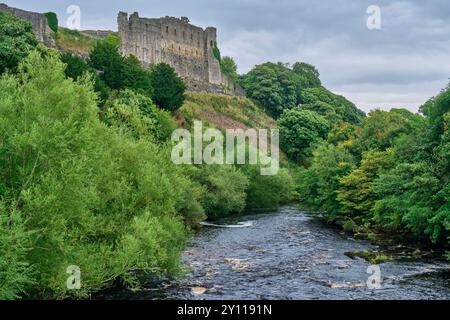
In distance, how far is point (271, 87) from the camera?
437 feet

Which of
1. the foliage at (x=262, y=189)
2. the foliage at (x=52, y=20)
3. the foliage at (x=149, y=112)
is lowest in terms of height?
the foliage at (x=262, y=189)

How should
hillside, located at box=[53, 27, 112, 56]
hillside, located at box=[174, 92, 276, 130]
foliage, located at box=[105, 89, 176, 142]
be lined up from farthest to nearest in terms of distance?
hillside, located at box=[174, 92, 276, 130], hillside, located at box=[53, 27, 112, 56], foliage, located at box=[105, 89, 176, 142]

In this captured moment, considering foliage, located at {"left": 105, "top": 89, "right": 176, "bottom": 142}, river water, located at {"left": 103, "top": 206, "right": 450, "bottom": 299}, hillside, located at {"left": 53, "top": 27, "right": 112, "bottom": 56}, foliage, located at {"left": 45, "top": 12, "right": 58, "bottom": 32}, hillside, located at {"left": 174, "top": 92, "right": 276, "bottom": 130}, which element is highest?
foliage, located at {"left": 45, "top": 12, "right": 58, "bottom": 32}

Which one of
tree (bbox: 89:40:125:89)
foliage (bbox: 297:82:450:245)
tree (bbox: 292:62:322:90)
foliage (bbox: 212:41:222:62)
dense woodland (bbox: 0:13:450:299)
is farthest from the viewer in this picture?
tree (bbox: 292:62:322:90)

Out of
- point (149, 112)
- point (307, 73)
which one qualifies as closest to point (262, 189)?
point (149, 112)

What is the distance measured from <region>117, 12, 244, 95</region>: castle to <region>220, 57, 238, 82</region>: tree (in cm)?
1852

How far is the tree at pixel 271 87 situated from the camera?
5207 inches

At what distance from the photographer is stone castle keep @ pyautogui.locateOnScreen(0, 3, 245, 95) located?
96.3 m

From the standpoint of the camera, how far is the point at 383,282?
27500 millimetres

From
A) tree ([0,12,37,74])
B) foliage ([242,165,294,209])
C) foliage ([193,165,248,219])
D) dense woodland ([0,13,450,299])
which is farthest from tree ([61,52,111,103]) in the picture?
foliage ([242,165,294,209])

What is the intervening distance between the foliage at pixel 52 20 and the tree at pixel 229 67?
6895cm

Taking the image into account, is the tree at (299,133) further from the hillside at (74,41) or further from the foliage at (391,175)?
the hillside at (74,41)

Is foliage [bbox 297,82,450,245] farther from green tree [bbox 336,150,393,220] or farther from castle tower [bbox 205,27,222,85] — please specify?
castle tower [bbox 205,27,222,85]

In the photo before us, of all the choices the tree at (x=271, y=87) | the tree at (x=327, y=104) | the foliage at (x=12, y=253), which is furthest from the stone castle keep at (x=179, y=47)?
the foliage at (x=12, y=253)
